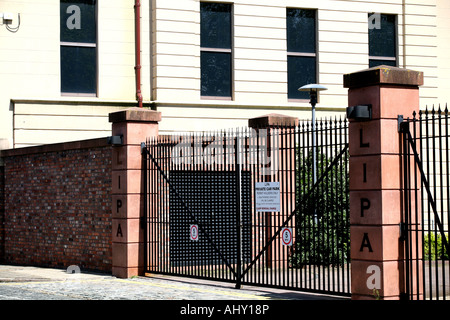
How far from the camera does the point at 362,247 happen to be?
11.0 m

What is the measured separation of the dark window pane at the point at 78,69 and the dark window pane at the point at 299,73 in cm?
586

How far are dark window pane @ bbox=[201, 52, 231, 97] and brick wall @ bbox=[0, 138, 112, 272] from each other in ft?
18.8

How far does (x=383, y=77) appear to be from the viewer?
35.5ft

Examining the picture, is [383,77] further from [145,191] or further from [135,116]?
[145,191]

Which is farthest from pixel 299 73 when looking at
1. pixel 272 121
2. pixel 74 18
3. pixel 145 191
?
pixel 145 191

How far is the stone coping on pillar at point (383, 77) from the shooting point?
35.5ft

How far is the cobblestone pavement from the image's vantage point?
12.3 metres

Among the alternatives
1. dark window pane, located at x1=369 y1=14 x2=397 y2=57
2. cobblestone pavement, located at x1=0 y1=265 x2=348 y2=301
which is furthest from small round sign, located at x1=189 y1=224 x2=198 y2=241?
dark window pane, located at x1=369 y1=14 x2=397 y2=57

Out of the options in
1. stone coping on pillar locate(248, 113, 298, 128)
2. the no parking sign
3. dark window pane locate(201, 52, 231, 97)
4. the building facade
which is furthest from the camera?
dark window pane locate(201, 52, 231, 97)

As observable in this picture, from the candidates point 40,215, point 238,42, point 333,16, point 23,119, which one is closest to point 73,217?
point 40,215

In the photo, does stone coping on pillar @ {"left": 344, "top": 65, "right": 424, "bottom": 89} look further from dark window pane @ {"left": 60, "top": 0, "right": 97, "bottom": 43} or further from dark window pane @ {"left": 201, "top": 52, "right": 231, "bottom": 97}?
dark window pane @ {"left": 60, "top": 0, "right": 97, "bottom": 43}

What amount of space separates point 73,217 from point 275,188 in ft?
20.2

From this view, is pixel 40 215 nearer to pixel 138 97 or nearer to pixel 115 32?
pixel 138 97
